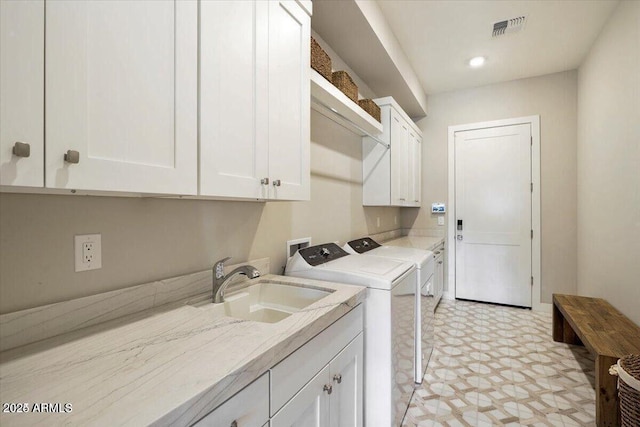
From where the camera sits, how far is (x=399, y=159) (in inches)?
123

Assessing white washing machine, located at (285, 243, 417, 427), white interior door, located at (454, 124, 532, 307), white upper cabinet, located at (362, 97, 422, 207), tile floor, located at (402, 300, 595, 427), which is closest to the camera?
white washing machine, located at (285, 243, 417, 427)

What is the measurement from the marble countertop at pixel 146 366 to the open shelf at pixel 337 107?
1.22m

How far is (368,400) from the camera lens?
1.58 metres

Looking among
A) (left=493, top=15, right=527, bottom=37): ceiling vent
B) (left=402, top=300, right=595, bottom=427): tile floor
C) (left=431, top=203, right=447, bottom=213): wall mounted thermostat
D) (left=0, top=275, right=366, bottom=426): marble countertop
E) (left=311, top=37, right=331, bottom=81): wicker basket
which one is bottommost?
(left=402, top=300, right=595, bottom=427): tile floor

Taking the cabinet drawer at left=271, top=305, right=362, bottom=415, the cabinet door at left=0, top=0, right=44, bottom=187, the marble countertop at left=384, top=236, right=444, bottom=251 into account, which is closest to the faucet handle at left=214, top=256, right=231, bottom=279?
the cabinet drawer at left=271, top=305, right=362, bottom=415

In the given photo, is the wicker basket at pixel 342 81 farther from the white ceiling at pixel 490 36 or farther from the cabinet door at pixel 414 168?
the cabinet door at pixel 414 168

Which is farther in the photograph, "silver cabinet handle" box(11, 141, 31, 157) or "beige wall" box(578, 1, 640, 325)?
"beige wall" box(578, 1, 640, 325)

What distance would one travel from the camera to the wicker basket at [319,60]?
1.68 metres

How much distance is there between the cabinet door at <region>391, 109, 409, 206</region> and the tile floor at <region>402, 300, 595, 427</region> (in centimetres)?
143

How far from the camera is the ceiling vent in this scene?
2.55 meters

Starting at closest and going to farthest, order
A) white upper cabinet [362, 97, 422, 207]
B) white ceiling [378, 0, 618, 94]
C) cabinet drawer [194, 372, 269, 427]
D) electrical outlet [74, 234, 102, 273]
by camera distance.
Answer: cabinet drawer [194, 372, 269, 427] < electrical outlet [74, 234, 102, 273] < white ceiling [378, 0, 618, 94] < white upper cabinet [362, 97, 422, 207]

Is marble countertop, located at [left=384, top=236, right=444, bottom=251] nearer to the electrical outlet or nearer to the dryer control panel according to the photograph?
the dryer control panel

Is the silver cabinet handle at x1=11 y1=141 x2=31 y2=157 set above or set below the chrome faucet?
above

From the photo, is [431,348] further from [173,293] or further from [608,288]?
[173,293]
